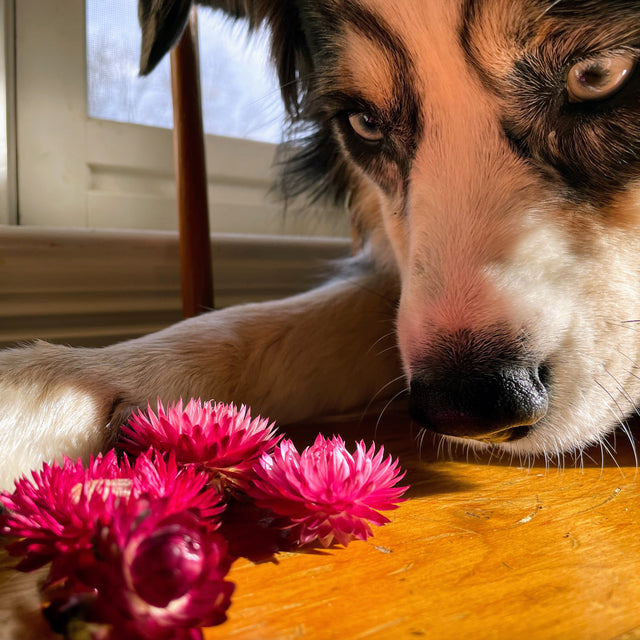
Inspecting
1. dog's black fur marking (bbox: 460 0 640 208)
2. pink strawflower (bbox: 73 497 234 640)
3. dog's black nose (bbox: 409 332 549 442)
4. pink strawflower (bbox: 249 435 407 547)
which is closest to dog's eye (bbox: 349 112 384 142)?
dog's black fur marking (bbox: 460 0 640 208)

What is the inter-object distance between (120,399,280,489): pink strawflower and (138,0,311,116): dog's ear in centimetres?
71

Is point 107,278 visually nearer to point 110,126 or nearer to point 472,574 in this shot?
point 110,126

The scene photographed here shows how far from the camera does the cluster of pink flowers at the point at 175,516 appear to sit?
42cm

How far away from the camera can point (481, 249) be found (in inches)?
31.4

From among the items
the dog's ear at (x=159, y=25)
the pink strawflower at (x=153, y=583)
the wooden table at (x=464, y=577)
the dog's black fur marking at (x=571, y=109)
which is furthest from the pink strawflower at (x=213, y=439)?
the dog's ear at (x=159, y=25)

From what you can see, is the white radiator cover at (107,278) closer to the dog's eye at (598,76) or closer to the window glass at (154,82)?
the window glass at (154,82)

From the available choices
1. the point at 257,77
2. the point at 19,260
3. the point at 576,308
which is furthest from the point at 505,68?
the point at 257,77

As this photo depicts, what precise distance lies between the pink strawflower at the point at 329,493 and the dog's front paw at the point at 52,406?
0.26 metres

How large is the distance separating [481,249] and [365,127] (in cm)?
37

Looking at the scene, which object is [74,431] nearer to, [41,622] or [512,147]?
[41,622]

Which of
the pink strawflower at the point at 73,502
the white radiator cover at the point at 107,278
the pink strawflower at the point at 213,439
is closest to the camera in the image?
the pink strawflower at the point at 73,502

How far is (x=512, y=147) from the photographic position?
0.87 meters

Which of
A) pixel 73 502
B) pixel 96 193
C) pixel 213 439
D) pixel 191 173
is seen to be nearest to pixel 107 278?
pixel 96 193

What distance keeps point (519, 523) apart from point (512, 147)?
1.49 feet
